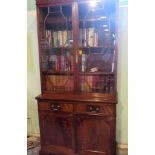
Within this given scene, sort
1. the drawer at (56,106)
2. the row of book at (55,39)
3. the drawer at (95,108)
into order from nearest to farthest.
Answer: the drawer at (95,108), the drawer at (56,106), the row of book at (55,39)

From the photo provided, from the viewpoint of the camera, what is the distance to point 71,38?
230 cm

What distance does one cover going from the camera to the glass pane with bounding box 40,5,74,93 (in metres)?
2.30

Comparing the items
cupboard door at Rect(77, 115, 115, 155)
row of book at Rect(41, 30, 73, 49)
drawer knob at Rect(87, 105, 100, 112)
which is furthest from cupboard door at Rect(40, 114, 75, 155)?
row of book at Rect(41, 30, 73, 49)

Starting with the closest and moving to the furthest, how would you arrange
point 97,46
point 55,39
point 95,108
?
point 95,108, point 97,46, point 55,39

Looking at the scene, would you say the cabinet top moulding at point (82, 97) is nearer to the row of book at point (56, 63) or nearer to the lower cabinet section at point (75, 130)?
the lower cabinet section at point (75, 130)

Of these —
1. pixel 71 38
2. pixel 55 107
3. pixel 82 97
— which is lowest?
pixel 55 107

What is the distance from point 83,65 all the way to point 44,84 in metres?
0.56

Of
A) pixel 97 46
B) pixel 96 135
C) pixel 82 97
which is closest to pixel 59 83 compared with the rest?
pixel 82 97

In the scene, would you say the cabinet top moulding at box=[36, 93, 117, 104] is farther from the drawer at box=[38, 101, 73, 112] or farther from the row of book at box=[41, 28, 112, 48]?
the row of book at box=[41, 28, 112, 48]

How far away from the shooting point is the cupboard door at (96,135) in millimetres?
2168

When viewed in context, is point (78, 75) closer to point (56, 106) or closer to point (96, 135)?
point (56, 106)

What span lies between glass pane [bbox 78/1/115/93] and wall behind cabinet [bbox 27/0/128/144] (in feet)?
0.88

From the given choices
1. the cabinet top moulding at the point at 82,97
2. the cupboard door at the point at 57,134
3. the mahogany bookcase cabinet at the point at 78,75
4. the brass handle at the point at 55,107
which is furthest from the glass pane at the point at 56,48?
the cupboard door at the point at 57,134

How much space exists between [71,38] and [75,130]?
1095mm
